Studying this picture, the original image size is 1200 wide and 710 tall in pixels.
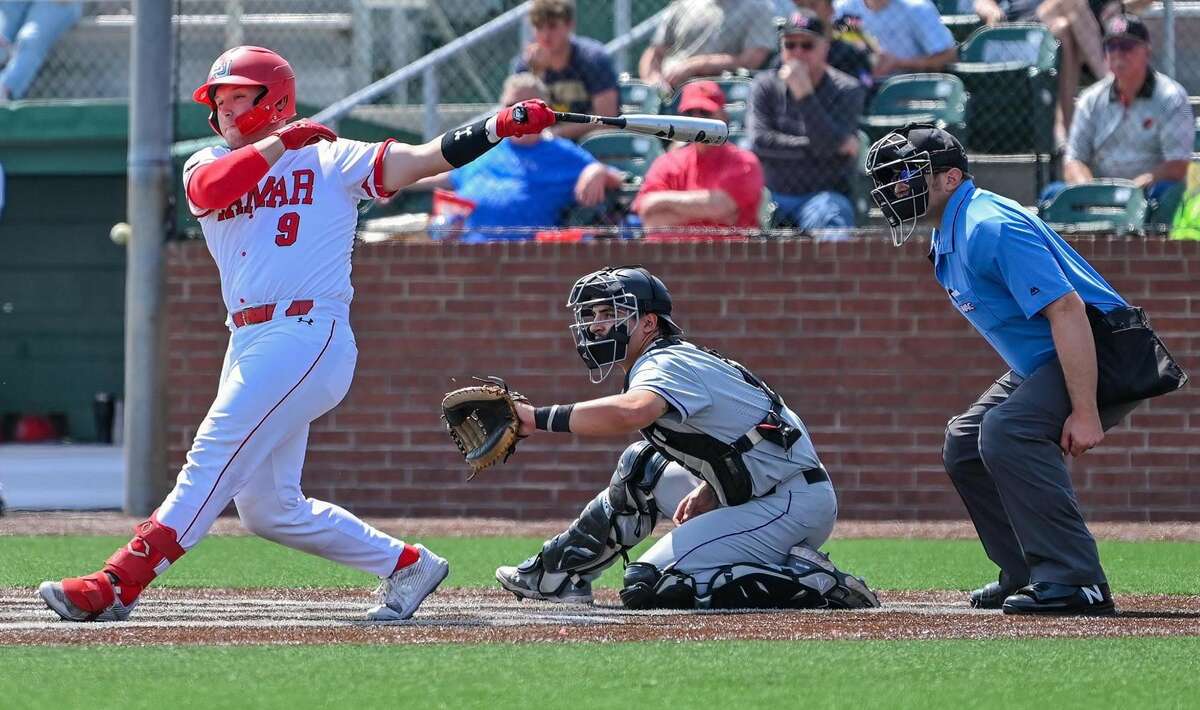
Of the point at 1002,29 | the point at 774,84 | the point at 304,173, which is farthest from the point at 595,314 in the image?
A: the point at 1002,29

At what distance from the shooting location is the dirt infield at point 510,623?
5234 millimetres

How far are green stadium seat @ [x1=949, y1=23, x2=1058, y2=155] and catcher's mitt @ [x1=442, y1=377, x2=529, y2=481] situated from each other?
647 cm

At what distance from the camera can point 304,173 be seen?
5844mm

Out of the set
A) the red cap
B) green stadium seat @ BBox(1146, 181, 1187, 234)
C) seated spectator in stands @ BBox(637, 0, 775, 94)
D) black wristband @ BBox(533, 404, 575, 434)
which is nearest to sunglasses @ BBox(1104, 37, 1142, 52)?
green stadium seat @ BBox(1146, 181, 1187, 234)

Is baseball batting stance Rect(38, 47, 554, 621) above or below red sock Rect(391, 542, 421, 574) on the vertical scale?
above

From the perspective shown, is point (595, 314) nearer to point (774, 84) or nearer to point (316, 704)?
point (316, 704)

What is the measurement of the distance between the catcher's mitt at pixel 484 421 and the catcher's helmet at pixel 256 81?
3.61 ft

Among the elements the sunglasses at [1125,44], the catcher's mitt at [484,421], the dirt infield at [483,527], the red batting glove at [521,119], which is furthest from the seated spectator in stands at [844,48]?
the catcher's mitt at [484,421]

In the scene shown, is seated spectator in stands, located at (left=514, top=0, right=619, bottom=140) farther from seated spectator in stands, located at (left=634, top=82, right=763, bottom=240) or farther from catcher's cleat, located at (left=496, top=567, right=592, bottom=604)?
catcher's cleat, located at (left=496, top=567, right=592, bottom=604)

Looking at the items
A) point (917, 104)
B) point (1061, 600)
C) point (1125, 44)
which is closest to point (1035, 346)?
point (1061, 600)

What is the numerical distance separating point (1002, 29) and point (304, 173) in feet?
24.8

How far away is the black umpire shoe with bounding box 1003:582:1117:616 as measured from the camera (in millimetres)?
5902

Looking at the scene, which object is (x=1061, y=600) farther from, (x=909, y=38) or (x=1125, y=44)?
(x=909, y=38)

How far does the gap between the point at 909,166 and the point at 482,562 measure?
303 centimetres
